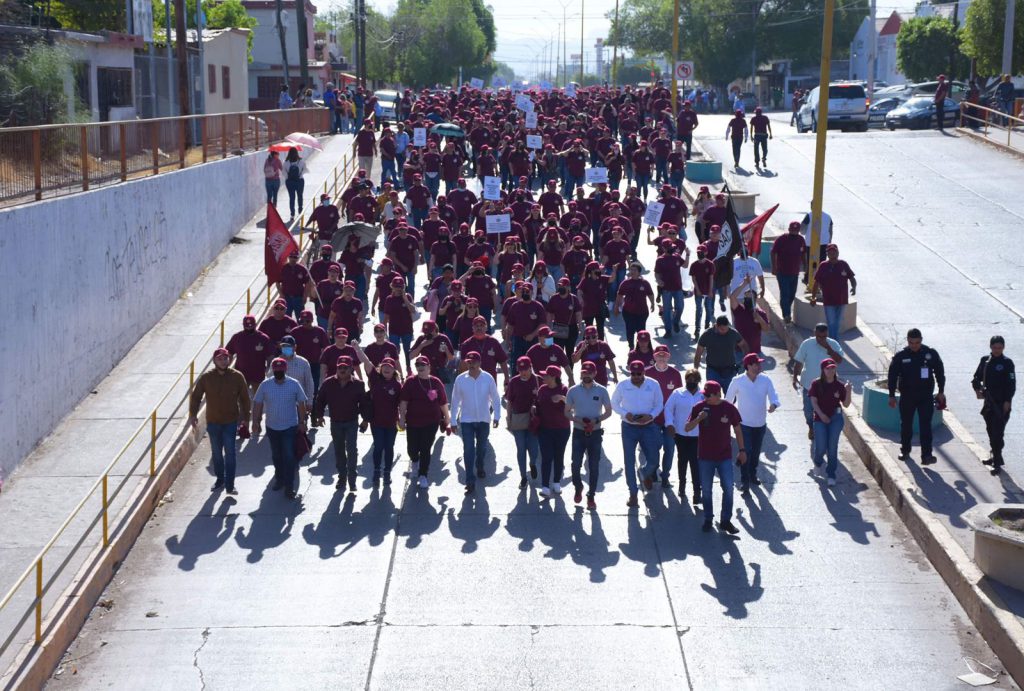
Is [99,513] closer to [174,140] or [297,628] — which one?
[297,628]

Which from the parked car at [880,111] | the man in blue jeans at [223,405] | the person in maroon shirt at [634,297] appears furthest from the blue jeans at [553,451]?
the parked car at [880,111]

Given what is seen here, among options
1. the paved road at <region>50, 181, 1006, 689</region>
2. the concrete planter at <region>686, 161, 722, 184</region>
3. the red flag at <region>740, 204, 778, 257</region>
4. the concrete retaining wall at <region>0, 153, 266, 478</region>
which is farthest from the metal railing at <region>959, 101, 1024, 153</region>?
the paved road at <region>50, 181, 1006, 689</region>

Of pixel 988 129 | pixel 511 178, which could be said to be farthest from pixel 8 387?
pixel 988 129

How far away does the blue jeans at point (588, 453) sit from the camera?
13.2m

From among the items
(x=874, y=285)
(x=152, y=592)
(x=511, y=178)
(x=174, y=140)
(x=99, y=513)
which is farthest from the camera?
(x=511, y=178)

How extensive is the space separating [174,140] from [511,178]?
916 centimetres

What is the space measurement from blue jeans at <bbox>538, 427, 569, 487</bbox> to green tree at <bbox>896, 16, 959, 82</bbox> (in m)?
59.9

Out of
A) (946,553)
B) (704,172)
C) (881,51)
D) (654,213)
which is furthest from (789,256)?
(881,51)

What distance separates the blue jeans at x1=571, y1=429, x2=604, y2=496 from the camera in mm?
13156

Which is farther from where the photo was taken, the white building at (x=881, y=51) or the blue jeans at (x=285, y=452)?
the white building at (x=881, y=51)

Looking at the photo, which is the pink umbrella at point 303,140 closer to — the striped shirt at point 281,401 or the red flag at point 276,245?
the red flag at point 276,245

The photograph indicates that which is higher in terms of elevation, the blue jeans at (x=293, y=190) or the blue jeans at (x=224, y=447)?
the blue jeans at (x=293, y=190)

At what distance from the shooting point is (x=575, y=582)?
453 inches

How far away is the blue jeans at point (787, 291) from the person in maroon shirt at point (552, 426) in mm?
6960
